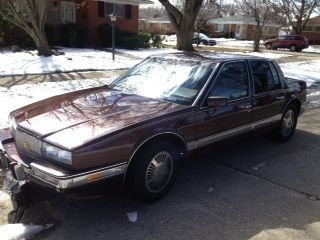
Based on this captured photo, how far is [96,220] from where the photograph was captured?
3.73 m

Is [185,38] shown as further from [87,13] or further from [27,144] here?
[27,144]

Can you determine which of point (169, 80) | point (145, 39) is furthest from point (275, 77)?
point (145, 39)

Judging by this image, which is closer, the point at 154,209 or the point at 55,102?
the point at 154,209

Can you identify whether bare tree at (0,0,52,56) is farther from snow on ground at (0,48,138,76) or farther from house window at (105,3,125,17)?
house window at (105,3,125,17)

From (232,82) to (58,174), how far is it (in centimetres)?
265

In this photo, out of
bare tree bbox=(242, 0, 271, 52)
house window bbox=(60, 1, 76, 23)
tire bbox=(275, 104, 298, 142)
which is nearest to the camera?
tire bbox=(275, 104, 298, 142)

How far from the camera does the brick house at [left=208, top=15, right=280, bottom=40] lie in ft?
198

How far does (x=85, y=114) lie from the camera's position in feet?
13.1

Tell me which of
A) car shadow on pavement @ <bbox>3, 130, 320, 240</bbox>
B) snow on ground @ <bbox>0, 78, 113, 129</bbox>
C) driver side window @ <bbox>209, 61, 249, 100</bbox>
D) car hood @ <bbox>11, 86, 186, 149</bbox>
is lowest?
car shadow on pavement @ <bbox>3, 130, 320, 240</bbox>

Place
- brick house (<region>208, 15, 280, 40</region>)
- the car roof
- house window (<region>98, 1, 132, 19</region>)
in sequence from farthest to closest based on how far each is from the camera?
brick house (<region>208, 15, 280, 40</region>) < house window (<region>98, 1, 132, 19</region>) < the car roof

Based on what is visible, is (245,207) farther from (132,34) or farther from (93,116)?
(132,34)

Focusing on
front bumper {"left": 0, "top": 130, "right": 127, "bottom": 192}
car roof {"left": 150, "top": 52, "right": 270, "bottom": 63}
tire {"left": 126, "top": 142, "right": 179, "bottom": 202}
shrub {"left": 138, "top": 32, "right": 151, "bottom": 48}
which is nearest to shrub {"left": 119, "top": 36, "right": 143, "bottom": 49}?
shrub {"left": 138, "top": 32, "right": 151, "bottom": 48}

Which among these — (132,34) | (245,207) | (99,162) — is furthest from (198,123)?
(132,34)

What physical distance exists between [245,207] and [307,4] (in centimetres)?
A: 4993
